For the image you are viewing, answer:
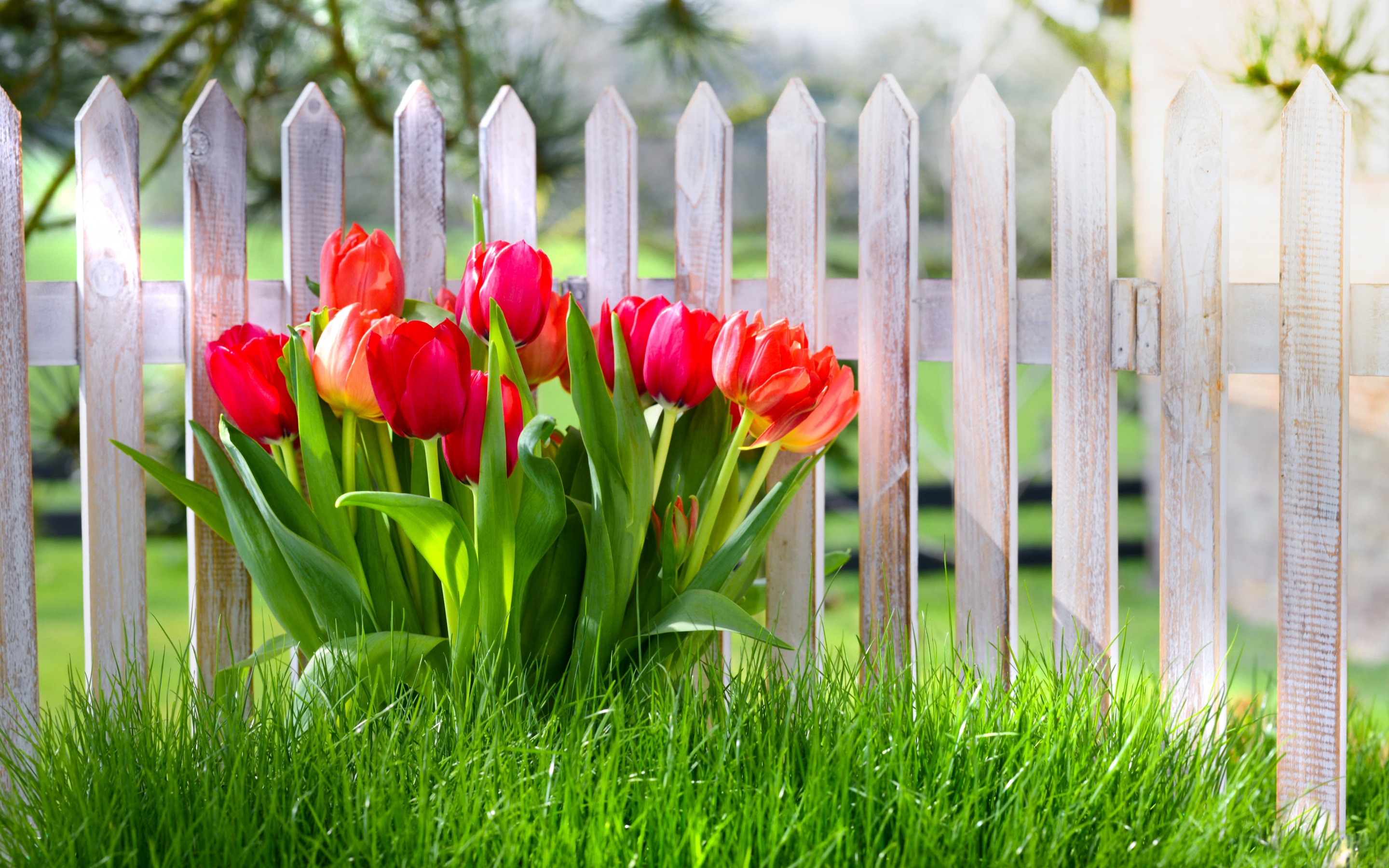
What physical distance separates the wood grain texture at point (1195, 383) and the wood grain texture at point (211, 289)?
122cm

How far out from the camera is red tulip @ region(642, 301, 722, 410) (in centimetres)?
103

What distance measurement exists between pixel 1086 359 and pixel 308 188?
107cm

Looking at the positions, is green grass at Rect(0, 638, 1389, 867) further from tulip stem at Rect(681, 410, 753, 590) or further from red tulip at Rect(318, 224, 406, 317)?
red tulip at Rect(318, 224, 406, 317)

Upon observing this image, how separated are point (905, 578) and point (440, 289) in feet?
2.46

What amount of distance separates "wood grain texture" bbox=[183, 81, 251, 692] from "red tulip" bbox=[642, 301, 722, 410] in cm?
66

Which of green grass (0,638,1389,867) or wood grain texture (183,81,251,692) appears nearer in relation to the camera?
green grass (0,638,1389,867)

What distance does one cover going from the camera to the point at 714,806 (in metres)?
0.88

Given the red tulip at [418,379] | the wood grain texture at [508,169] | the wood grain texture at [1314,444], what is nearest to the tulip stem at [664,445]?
the red tulip at [418,379]

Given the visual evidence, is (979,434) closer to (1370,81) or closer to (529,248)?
(529,248)

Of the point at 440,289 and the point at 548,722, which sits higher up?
the point at 440,289

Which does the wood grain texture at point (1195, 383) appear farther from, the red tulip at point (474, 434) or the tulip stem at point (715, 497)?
the red tulip at point (474, 434)

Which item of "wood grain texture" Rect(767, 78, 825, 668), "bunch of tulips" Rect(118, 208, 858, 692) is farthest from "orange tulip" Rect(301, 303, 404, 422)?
"wood grain texture" Rect(767, 78, 825, 668)

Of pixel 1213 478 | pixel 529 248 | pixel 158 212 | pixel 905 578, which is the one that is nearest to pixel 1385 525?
pixel 1213 478

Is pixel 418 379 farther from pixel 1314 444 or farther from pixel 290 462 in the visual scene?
pixel 1314 444
